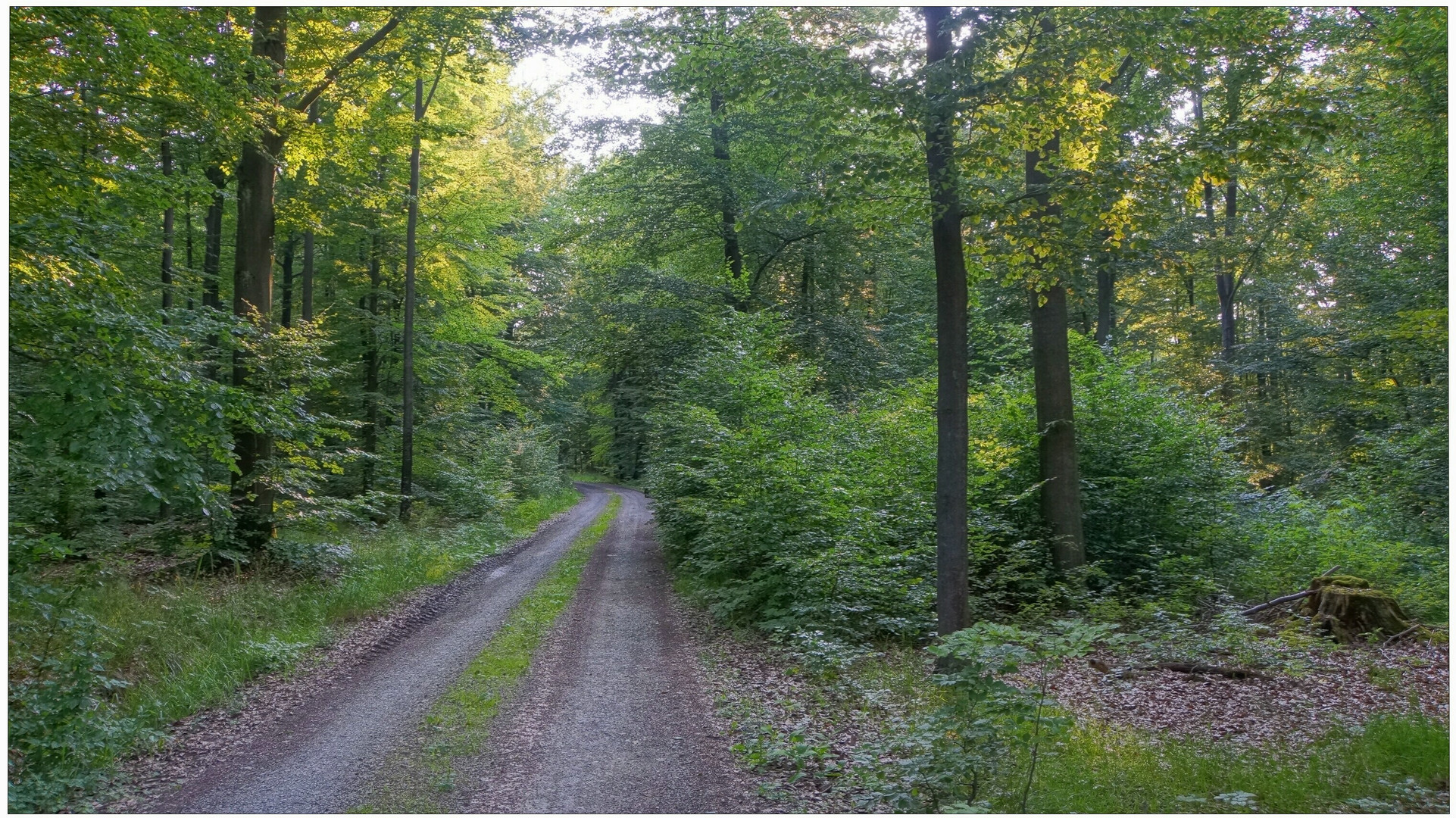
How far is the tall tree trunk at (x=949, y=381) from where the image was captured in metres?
6.70

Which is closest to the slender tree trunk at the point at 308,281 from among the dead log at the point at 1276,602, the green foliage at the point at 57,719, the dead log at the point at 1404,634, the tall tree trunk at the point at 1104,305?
the green foliage at the point at 57,719

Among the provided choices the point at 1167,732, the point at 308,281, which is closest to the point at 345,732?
the point at 1167,732

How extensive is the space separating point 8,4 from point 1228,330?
85.4 feet

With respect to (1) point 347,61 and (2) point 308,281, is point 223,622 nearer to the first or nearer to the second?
(1) point 347,61

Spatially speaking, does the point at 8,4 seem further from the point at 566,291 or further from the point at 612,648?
the point at 566,291

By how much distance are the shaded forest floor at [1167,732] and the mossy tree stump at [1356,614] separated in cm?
52

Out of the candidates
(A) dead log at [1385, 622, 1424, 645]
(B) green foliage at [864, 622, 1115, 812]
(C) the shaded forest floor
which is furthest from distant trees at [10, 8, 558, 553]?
(A) dead log at [1385, 622, 1424, 645]

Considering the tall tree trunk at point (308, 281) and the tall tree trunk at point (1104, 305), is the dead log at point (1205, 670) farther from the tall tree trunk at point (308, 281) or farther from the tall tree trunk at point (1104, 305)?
the tall tree trunk at point (308, 281)

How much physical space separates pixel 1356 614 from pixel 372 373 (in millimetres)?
21642

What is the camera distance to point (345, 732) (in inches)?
267

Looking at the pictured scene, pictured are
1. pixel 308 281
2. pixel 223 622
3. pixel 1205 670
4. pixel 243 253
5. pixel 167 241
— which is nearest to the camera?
pixel 1205 670

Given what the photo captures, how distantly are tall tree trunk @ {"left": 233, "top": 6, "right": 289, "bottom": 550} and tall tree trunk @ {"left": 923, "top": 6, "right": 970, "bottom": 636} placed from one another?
33.9ft

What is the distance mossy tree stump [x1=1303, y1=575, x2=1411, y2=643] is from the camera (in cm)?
837

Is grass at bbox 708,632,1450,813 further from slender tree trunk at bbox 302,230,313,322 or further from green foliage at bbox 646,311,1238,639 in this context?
slender tree trunk at bbox 302,230,313,322
